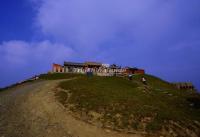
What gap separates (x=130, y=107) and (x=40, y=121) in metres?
11.3

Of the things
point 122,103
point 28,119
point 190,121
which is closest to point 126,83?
point 122,103

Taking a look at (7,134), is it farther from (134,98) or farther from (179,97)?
(179,97)

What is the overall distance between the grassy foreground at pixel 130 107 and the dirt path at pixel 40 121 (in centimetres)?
166

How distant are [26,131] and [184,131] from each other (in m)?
16.8

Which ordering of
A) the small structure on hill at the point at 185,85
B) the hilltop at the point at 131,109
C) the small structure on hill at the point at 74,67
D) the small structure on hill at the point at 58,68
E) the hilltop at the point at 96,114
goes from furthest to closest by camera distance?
1. the small structure on hill at the point at 74,67
2. the small structure on hill at the point at 58,68
3. the small structure on hill at the point at 185,85
4. the hilltop at the point at 131,109
5. the hilltop at the point at 96,114

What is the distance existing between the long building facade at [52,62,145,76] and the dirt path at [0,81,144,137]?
44.9m

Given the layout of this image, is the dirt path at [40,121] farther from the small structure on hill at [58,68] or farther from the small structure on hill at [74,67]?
the small structure on hill at [74,67]

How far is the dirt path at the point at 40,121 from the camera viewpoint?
92.5ft

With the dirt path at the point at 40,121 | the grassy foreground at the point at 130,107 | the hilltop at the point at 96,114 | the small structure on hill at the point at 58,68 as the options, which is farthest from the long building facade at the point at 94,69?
the dirt path at the point at 40,121

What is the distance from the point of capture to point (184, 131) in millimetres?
31594

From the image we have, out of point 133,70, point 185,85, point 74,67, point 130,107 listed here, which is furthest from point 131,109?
point 133,70

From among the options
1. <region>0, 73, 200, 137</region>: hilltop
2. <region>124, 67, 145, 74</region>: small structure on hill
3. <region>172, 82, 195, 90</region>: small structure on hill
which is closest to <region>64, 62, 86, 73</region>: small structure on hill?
<region>124, 67, 145, 74</region>: small structure on hill

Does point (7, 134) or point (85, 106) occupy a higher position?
point (85, 106)

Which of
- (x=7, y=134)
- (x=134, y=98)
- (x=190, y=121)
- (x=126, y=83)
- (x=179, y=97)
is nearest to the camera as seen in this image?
(x=7, y=134)
